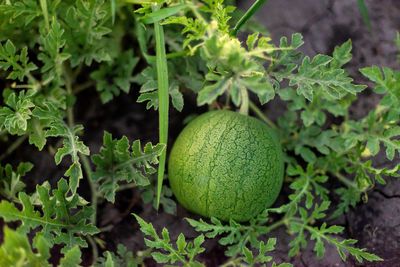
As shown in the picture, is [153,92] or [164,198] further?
[164,198]

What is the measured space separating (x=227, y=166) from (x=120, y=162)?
23.7 inches

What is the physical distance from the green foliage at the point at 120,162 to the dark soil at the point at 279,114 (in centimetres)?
50

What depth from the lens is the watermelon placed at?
2.09 metres

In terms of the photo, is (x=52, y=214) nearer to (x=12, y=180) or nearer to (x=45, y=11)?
(x=12, y=180)

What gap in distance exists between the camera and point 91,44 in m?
2.46

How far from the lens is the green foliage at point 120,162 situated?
2.12 meters

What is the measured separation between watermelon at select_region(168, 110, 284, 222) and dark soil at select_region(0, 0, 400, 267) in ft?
1.65

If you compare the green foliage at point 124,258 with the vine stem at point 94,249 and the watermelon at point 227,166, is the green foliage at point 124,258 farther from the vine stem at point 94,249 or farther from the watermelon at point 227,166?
the watermelon at point 227,166

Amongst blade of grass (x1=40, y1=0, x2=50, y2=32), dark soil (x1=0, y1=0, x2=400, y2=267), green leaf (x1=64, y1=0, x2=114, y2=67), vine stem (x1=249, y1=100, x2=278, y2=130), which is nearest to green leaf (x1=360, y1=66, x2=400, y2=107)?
dark soil (x1=0, y1=0, x2=400, y2=267)

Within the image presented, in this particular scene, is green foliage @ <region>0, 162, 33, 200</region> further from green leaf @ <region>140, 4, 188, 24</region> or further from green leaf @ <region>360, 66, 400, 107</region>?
green leaf @ <region>360, 66, 400, 107</region>

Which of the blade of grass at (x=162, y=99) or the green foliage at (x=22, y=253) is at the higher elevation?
the blade of grass at (x=162, y=99)

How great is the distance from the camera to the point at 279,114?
2.97 m

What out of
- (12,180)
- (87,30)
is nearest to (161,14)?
(87,30)

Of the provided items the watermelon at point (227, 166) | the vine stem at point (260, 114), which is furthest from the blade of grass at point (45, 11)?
the vine stem at point (260, 114)
